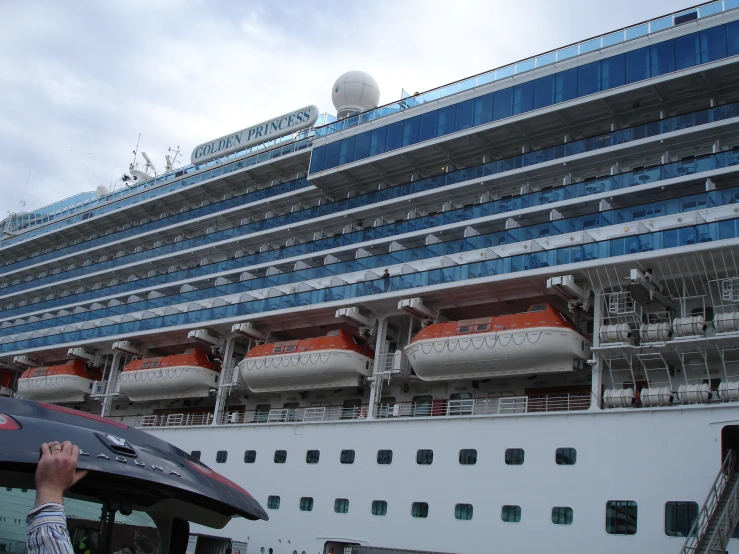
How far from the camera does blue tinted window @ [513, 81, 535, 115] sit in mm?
22547

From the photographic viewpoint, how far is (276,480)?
73.5ft

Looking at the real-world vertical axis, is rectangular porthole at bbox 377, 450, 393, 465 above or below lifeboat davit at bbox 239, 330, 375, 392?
below

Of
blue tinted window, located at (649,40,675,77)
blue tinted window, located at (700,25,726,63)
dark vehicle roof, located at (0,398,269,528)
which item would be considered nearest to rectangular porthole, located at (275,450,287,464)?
blue tinted window, located at (649,40,675,77)

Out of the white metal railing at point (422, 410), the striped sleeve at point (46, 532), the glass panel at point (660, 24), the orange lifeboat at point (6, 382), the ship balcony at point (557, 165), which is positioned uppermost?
the glass panel at point (660, 24)

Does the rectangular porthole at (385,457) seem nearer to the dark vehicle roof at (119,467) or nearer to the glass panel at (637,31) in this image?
the glass panel at (637,31)

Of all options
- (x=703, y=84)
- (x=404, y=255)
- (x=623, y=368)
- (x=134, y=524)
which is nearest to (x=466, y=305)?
(x=404, y=255)

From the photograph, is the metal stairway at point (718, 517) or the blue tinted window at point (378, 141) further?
the blue tinted window at point (378, 141)

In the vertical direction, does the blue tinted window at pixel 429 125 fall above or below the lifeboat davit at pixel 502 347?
above

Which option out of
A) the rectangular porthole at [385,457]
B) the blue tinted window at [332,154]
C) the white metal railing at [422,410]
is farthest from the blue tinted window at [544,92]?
the rectangular porthole at [385,457]

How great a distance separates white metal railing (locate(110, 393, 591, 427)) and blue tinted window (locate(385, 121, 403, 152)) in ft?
28.3

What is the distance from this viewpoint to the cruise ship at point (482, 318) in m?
17.0

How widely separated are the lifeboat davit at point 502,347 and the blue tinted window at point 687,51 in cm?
740

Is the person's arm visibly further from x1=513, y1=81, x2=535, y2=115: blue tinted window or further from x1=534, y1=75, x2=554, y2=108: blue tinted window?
x1=513, y1=81, x2=535, y2=115: blue tinted window

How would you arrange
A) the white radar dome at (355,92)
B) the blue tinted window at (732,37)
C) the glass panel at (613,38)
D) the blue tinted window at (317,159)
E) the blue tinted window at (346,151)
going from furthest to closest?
the white radar dome at (355,92) → the blue tinted window at (317,159) → the blue tinted window at (346,151) → the glass panel at (613,38) → the blue tinted window at (732,37)
